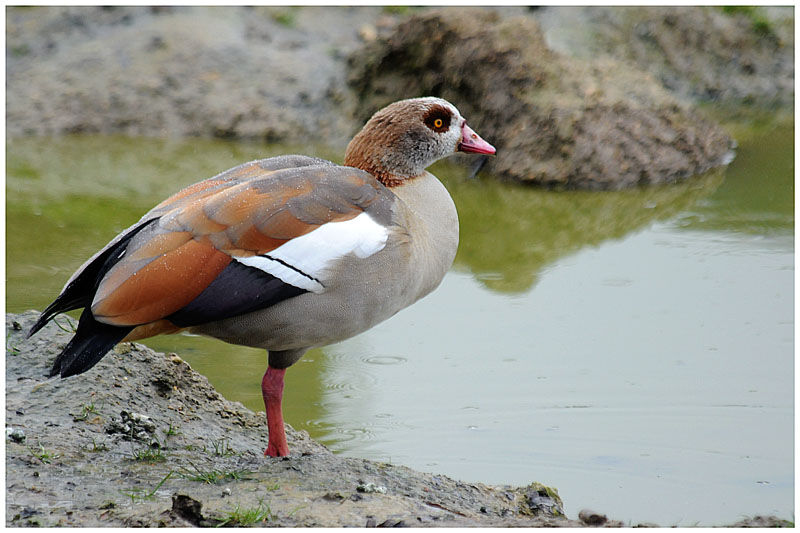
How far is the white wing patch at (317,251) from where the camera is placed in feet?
12.3

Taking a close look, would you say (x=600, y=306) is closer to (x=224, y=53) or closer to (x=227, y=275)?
(x=227, y=275)

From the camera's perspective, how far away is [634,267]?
7.00m

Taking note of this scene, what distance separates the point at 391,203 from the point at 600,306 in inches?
103

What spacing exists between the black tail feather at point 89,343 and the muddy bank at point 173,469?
17.3 inches

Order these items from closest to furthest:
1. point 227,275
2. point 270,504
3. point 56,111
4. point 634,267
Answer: point 270,504 < point 227,275 < point 634,267 < point 56,111

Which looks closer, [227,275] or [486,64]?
[227,275]

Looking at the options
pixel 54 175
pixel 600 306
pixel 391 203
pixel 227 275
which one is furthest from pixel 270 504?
pixel 54 175

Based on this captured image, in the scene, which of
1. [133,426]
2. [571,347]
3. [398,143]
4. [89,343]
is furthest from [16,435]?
[571,347]

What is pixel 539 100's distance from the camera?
946cm

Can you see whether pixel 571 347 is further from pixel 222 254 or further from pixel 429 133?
pixel 222 254

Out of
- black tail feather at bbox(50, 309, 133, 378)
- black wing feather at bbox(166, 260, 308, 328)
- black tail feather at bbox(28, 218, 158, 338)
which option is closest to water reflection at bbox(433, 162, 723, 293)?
black wing feather at bbox(166, 260, 308, 328)

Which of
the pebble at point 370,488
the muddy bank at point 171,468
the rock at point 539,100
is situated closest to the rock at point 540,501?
the muddy bank at point 171,468

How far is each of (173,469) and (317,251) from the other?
0.98 m

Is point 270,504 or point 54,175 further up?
point 54,175
